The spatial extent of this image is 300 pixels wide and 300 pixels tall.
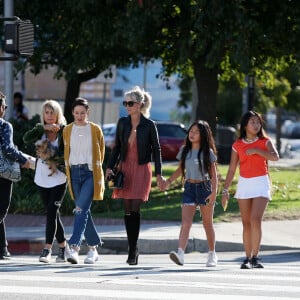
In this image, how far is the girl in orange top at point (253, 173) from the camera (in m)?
11.0

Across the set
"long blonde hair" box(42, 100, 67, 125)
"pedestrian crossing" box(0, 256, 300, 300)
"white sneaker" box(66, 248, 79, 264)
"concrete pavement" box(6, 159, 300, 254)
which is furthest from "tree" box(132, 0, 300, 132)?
"white sneaker" box(66, 248, 79, 264)

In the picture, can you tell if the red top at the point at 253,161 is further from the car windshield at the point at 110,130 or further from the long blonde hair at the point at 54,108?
the car windshield at the point at 110,130

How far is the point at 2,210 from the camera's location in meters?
11.6

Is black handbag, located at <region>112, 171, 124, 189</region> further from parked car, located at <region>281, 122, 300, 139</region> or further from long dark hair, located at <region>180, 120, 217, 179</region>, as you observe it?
parked car, located at <region>281, 122, 300, 139</region>

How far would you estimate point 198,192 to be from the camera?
11258 mm

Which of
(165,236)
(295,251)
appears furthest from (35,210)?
(295,251)

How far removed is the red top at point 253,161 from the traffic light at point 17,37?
641cm

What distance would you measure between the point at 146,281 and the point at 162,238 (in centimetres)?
431

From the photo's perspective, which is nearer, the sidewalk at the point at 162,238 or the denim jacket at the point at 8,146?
the denim jacket at the point at 8,146

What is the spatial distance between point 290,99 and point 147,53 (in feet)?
79.8

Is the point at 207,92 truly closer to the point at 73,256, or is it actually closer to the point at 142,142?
the point at 142,142

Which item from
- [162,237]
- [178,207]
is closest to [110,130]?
[178,207]

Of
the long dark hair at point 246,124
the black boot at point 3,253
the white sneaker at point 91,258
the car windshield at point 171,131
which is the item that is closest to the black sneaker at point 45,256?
the white sneaker at point 91,258

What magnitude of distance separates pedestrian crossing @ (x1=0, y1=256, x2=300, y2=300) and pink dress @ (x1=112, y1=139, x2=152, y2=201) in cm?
78
